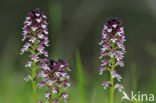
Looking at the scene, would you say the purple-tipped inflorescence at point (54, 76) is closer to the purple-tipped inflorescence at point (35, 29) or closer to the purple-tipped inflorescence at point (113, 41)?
the purple-tipped inflorescence at point (35, 29)

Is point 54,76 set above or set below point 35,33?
below

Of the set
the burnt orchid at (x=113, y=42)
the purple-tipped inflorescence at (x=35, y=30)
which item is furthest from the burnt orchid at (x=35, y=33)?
the burnt orchid at (x=113, y=42)

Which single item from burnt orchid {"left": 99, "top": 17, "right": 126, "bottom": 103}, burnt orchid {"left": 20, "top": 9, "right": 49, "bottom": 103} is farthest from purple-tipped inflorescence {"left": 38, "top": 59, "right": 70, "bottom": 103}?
burnt orchid {"left": 99, "top": 17, "right": 126, "bottom": 103}

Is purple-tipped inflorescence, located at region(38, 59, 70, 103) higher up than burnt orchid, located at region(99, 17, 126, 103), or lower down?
lower down

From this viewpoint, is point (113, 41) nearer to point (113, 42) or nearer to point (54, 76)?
point (113, 42)

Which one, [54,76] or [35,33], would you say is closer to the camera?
[54,76]

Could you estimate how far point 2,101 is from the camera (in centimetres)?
517

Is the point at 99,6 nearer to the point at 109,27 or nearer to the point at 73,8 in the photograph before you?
the point at 73,8

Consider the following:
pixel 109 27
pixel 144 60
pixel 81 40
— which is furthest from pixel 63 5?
pixel 109 27

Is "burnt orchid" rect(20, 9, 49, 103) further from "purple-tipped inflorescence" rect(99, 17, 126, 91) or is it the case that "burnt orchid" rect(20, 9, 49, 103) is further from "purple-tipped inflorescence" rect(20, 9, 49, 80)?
"purple-tipped inflorescence" rect(99, 17, 126, 91)

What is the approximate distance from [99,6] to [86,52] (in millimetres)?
3723

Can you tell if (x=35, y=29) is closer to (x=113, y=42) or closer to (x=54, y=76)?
(x=54, y=76)

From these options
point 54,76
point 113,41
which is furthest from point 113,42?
point 54,76

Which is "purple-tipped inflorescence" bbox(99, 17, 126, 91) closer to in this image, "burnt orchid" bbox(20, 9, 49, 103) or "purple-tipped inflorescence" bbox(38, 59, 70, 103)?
"purple-tipped inflorescence" bbox(38, 59, 70, 103)
